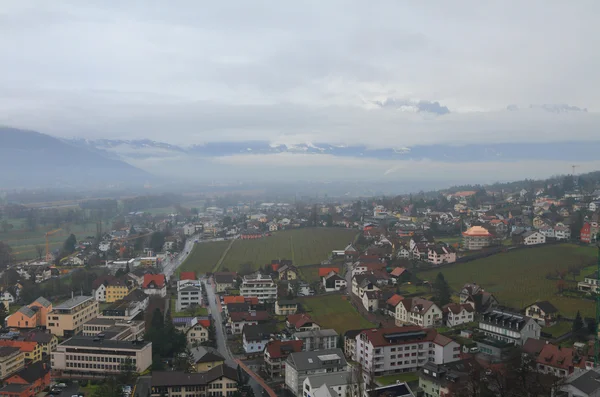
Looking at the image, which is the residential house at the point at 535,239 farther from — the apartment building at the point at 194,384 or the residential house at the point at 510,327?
the apartment building at the point at 194,384

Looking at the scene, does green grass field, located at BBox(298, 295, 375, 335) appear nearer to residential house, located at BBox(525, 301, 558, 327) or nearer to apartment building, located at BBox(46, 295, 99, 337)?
residential house, located at BBox(525, 301, 558, 327)

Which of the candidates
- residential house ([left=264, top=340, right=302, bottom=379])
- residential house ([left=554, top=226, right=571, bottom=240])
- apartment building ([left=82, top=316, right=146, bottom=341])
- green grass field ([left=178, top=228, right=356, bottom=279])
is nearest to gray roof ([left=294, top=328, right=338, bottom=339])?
residential house ([left=264, top=340, right=302, bottom=379])

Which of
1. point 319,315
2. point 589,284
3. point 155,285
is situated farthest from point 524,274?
point 155,285

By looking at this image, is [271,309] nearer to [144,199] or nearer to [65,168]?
[144,199]

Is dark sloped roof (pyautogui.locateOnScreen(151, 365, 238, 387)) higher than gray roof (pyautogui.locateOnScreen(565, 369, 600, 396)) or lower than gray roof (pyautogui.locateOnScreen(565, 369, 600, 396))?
lower

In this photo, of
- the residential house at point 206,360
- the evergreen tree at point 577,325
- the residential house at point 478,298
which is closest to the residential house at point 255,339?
the residential house at point 206,360

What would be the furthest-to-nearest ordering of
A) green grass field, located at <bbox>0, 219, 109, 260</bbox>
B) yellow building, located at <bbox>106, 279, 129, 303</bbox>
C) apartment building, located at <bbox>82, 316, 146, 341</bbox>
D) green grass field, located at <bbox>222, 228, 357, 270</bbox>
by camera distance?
green grass field, located at <bbox>0, 219, 109, 260</bbox> → green grass field, located at <bbox>222, 228, 357, 270</bbox> → yellow building, located at <bbox>106, 279, 129, 303</bbox> → apartment building, located at <bbox>82, 316, 146, 341</bbox>

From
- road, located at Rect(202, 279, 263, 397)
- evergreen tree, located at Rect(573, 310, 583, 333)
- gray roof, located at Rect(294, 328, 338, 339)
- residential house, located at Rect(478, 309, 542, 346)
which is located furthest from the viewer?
gray roof, located at Rect(294, 328, 338, 339)

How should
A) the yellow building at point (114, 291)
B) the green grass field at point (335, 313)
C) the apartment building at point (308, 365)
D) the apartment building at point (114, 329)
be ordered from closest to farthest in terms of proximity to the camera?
the apartment building at point (308, 365)
the apartment building at point (114, 329)
the green grass field at point (335, 313)
the yellow building at point (114, 291)
